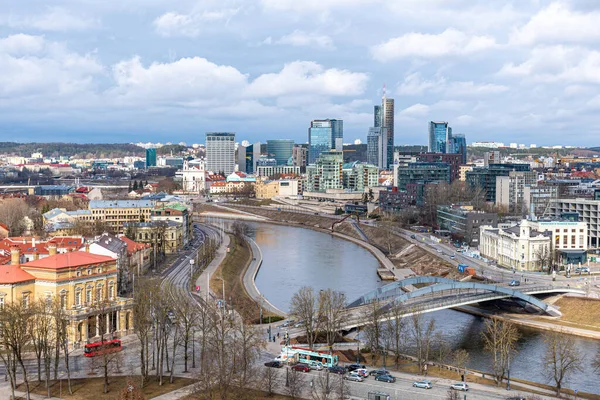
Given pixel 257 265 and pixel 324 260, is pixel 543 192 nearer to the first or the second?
pixel 324 260

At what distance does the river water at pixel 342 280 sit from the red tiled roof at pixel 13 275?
46.9ft

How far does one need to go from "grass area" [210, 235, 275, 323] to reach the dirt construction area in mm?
11800

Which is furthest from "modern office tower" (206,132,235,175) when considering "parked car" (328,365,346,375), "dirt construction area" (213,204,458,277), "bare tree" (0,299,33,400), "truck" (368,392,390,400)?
"truck" (368,392,390,400)

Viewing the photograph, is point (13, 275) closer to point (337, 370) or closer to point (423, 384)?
point (337, 370)

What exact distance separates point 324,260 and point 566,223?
18952 millimetres

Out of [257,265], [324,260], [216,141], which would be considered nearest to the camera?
[257,265]

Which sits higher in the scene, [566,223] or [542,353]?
[566,223]

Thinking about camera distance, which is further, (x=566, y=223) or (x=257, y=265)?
(x=257, y=265)

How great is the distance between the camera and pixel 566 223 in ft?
179

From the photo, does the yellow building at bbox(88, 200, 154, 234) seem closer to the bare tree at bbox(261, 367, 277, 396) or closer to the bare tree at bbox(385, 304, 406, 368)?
the bare tree at bbox(385, 304, 406, 368)

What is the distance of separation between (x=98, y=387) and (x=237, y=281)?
2389 cm

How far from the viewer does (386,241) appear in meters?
72.2

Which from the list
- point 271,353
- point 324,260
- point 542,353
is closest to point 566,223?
point 324,260

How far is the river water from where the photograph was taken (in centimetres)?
3152
